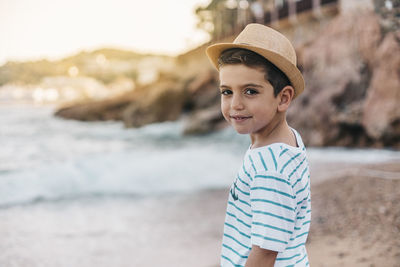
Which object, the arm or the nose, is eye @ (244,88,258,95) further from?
the arm

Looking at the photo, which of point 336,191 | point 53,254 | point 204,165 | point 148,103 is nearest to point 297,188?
point 53,254

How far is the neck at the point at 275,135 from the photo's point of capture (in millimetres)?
1040

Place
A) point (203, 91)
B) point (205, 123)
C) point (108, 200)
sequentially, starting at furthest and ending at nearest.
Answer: point (203, 91)
point (205, 123)
point (108, 200)

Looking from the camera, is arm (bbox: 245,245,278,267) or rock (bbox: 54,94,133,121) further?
rock (bbox: 54,94,133,121)

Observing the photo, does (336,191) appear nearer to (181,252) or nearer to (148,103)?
(181,252)

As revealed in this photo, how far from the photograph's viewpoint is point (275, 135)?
105 cm

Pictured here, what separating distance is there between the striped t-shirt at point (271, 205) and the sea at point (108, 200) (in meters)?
1.95

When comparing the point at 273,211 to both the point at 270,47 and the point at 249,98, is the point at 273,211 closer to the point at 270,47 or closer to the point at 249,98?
A: the point at 249,98

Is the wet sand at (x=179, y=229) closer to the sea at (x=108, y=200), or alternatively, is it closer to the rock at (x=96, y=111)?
the sea at (x=108, y=200)

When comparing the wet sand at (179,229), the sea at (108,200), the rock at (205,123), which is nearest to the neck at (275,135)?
the wet sand at (179,229)

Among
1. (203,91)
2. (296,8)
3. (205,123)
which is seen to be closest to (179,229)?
(205,123)

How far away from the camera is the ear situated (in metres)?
1.04

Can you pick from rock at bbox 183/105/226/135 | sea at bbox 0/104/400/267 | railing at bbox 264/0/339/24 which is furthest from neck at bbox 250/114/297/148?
railing at bbox 264/0/339/24

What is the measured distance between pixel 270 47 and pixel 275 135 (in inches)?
9.9
